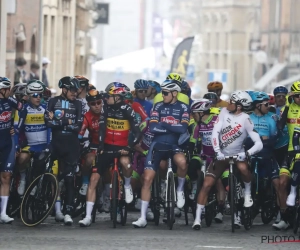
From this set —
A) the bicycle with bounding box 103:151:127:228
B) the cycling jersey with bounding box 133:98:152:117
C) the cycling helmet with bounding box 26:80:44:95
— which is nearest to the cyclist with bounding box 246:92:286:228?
the bicycle with bounding box 103:151:127:228

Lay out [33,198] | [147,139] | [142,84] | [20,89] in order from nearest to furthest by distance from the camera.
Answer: [33,198], [20,89], [147,139], [142,84]

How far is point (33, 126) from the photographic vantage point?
64.7ft

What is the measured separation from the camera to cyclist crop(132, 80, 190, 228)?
1920 cm

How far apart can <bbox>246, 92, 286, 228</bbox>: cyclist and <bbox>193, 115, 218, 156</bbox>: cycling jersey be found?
0.75 meters

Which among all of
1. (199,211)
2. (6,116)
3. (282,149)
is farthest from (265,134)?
(6,116)

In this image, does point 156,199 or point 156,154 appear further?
point 156,199

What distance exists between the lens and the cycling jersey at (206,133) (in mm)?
20000

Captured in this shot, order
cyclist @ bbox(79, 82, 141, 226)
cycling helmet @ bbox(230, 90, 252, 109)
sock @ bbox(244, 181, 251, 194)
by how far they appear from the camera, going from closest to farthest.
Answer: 1. cycling helmet @ bbox(230, 90, 252, 109)
2. sock @ bbox(244, 181, 251, 194)
3. cyclist @ bbox(79, 82, 141, 226)

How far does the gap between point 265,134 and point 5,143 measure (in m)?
3.45

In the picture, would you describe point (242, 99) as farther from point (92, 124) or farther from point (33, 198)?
point (33, 198)

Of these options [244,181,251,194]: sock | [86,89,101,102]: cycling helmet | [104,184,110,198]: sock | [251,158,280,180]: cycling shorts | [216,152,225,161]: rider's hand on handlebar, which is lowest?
[104,184,110,198]: sock

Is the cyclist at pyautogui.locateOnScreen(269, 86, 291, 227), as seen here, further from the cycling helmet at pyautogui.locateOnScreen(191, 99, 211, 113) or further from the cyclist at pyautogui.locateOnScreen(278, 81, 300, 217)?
the cycling helmet at pyautogui.locateOnScreen(191, 99, 211, 113)

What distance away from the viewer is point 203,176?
64.3 feet

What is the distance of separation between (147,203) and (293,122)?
2.19 m
